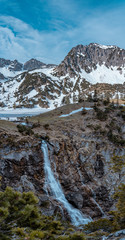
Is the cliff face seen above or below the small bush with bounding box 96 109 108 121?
below

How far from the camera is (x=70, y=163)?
3112 centimetres

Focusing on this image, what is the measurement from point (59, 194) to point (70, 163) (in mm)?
7450

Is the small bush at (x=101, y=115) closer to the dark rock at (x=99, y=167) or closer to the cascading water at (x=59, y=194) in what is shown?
the dark rock at (x=99, y=167)

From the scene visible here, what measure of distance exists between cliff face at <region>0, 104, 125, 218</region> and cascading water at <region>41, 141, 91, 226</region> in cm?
75

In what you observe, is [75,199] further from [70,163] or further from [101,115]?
[101,115]

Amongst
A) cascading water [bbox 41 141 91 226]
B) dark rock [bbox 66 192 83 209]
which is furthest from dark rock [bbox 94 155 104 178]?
cascading water [bbox 41 141 91 226]

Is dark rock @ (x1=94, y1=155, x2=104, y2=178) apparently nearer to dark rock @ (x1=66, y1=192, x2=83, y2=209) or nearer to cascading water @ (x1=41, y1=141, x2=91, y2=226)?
dark rock @ (x1=66, y1=192, x2=83, y2=209)

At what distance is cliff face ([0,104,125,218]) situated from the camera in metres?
23.2

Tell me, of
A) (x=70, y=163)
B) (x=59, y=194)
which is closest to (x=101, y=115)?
(x=70, y=163)

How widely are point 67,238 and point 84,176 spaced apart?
25143mm

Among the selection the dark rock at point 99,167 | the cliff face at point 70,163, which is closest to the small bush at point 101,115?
the cliff face at point 70,163

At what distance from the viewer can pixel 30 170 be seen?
25.2 meters

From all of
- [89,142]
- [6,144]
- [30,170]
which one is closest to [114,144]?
[89,142]

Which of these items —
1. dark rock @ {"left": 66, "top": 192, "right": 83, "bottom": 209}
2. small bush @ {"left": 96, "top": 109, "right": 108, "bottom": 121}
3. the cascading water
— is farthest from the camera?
small bush @ {"left": 96, "top": 109, "right": 108, "bottom": 121}
